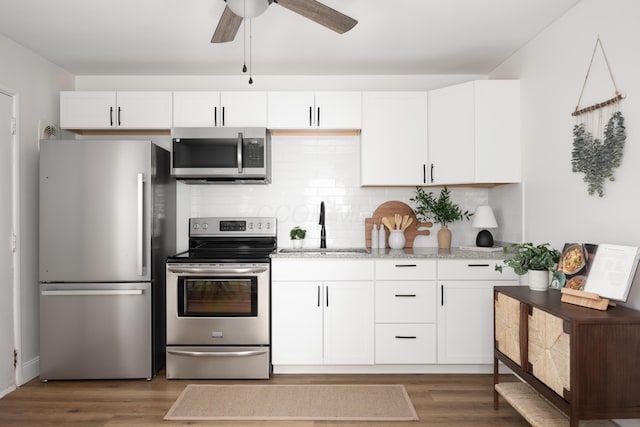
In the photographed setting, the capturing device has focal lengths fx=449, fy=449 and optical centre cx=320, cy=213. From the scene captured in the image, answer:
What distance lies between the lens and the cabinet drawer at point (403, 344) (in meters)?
3.35

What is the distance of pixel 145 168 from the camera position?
3232mm

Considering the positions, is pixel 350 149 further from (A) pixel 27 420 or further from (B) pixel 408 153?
(A) pixel 27 420

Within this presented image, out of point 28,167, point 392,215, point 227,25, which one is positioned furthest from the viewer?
point 392,215

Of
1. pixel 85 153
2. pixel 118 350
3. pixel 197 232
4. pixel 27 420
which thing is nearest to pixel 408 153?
pixel 197 232

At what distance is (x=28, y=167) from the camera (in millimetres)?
3305

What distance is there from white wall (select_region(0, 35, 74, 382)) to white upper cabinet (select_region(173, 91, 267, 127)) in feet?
3.29

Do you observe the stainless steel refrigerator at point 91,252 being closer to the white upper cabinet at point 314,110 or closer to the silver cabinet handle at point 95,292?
the silver cabinet handle at point 95,292

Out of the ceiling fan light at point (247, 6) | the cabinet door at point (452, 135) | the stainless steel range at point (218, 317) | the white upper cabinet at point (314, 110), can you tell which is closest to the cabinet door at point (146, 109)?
the white upper cabinet at point (314, 110)

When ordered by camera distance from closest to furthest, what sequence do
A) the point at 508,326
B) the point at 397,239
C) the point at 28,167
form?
1. the point at 508,326
2. the point at 28,167
3. the point at 397,239

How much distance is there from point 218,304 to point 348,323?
98 cm

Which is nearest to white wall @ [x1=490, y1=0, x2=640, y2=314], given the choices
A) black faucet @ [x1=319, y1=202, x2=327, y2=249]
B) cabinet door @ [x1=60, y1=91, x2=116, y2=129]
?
black faucet @ [x1=319, y1=202, x2=327, y2=249]

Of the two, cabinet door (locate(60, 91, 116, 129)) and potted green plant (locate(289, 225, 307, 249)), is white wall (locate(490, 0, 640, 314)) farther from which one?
cabinet door (locate(60, 91, 116, 129))

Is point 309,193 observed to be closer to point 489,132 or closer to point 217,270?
point 217,270

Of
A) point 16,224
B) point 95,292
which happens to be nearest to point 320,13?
point 95,292
